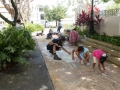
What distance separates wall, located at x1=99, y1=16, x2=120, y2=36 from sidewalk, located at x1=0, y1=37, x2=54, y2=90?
16.8 ft

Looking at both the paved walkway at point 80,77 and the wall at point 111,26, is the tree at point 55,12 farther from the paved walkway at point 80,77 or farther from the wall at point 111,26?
the paved walkway at point 80,77

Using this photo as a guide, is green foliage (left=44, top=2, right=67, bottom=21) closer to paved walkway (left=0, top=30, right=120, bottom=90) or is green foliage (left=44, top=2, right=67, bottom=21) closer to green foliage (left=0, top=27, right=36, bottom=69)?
paved walkway (left=0, top=30, right=120, bottom=90)

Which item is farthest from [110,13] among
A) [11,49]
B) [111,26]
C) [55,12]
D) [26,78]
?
[55,12]

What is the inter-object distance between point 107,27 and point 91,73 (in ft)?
18.0

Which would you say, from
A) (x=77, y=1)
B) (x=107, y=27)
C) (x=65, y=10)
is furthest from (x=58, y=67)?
(x=65, y=10)

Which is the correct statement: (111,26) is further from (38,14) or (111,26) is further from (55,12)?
(38,14)

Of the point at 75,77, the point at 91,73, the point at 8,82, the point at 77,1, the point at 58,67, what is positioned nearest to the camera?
the point at 8,82

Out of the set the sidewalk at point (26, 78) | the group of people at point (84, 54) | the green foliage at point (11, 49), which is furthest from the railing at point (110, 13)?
the green foliage at point (11, 49)

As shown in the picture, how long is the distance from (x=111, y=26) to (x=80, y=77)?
5.62 meters

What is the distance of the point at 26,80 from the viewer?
4562 mm

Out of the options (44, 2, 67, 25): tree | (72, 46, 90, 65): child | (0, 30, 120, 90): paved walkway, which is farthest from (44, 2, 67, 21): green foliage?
(0, 30, 120, 90): paved walkway

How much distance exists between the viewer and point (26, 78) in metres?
4.71

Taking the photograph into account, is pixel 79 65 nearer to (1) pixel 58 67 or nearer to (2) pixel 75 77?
(1) pixel 58 67

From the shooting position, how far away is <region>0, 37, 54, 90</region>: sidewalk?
162 inches
